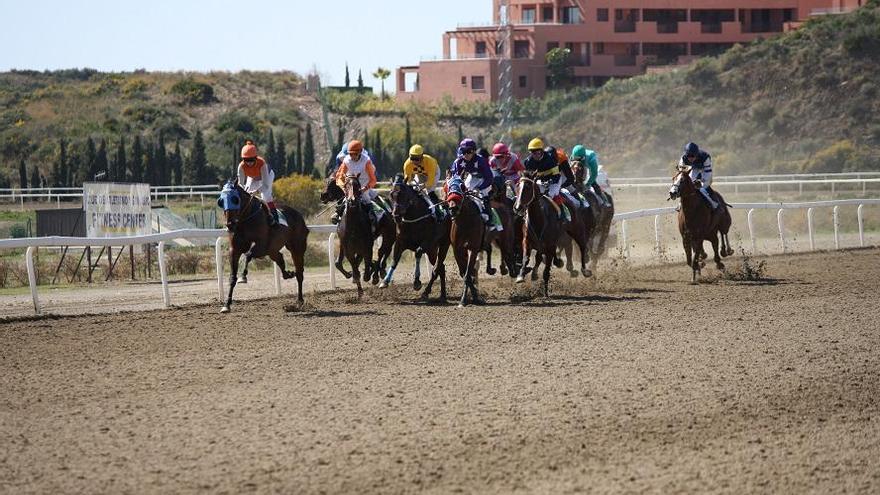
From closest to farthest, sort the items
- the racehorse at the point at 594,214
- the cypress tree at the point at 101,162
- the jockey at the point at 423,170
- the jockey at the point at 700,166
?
1. the jockey at the point at 423,170
2. the jockey at the point at 700,166
3. the racehorse at the point at 594,214
4. the cypress tree at the point at 101,162

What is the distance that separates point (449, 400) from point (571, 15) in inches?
3220

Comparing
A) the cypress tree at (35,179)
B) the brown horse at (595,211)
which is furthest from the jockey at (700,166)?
the cypress tree at (35,179)

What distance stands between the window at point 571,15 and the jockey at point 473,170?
236ft

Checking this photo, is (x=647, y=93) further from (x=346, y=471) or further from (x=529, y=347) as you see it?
(x=346, y=471)

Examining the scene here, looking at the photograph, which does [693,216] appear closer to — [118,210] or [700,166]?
[700,166]

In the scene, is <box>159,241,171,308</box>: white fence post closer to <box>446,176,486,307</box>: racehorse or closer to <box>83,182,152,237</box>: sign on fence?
<box>446,176,486,307</box>: racehorse

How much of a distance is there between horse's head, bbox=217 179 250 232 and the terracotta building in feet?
230

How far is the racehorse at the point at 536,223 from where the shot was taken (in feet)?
66.0

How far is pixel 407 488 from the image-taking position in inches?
338

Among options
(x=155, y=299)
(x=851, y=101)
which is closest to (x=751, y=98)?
(x=851, y=101)

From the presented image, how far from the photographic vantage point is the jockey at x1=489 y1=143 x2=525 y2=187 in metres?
21.5

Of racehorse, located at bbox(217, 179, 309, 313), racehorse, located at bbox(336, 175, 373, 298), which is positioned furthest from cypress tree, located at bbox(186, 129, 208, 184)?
racehorse, located at bbox(217, 179, 309, 313)

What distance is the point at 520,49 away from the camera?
90062mm

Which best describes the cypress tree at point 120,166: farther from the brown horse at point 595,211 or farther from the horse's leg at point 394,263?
the horse's leg at point 394,263
